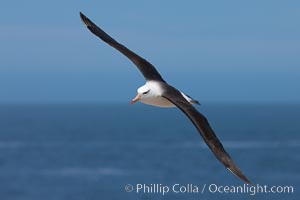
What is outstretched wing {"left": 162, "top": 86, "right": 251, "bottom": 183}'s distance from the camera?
12.6 m

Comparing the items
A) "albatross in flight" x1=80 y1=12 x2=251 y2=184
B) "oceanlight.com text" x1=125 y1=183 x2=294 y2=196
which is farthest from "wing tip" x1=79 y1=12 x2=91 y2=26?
"oceanlight.com text" x1=125 y1=183 x2=294 y2=196

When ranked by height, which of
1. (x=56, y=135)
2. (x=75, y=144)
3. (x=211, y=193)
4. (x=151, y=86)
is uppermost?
(x=56, y=135)

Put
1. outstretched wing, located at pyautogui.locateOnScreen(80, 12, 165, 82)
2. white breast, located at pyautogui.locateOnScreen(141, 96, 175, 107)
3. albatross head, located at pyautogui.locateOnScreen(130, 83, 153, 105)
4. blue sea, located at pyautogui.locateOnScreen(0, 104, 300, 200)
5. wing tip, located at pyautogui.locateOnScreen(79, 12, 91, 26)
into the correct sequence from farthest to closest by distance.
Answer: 1. blue sea, located at pyautogui.locateOnScreen(0, 104, 300, 200)
2. wing tip, located at pyautogui.locateOnScreen(79, 12, 91, 26)
3. outstretched wing, located at pyautogui.locateOnScreen(80, 12, 165, 82)
4. albatross head, located at pyautogui.locateOnScreen(130, 83, 153, 105)
5. white breast, located at pyautogui.locateOnScreen(141, 96, 175, 107)

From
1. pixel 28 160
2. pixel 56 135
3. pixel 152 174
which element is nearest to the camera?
pixel 152 174

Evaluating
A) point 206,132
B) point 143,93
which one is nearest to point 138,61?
point 143,93

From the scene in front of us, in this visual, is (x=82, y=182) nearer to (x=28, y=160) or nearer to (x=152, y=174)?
(x=152, y=174)

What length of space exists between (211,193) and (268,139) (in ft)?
193

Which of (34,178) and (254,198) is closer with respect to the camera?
(254,198)

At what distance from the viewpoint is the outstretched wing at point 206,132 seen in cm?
1261

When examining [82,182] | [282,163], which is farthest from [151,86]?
[282,163]

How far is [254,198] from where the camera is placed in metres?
46.7

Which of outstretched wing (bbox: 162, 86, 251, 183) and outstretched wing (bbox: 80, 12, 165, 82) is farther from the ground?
outstretched wing (bbox: 80, 12, 165, 82)

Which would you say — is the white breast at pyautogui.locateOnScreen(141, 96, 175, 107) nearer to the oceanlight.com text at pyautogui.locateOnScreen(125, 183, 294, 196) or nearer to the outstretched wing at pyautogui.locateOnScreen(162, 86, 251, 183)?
the outstretched wing at pyautogui.locateOnScreen(162, 86, 251, 183)

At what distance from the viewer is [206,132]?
13211 mm
